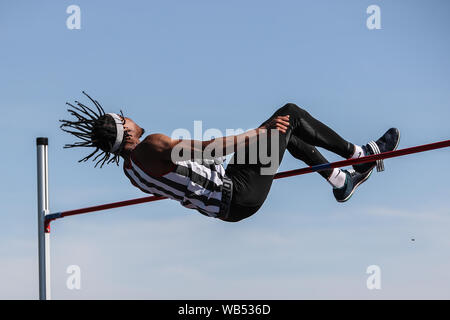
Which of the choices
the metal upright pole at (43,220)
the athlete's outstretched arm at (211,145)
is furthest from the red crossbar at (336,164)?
the athlete's outstretched arm at (211,145)

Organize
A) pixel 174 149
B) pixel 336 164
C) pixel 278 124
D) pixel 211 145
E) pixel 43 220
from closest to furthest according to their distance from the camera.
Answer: pixel 174 149
pixel 211 145
pixel 278 124
pixel 336 164
pixel 43 220

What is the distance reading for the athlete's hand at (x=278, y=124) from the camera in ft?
15.7

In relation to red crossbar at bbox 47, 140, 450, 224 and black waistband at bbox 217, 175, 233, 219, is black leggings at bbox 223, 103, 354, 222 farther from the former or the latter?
red crossbar at bbox 47, 140, 450, 224

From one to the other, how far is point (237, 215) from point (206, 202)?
275mm

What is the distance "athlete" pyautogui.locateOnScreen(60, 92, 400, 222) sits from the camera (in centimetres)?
445

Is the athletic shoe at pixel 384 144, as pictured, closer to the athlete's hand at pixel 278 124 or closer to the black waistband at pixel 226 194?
the athlete's hand at pixel 278 124

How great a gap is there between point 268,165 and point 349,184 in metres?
1.08

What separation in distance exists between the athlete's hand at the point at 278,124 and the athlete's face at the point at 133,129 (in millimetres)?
860

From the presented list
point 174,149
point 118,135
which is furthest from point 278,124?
point 118,135

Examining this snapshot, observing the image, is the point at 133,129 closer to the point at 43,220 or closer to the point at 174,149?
the point at 174,149

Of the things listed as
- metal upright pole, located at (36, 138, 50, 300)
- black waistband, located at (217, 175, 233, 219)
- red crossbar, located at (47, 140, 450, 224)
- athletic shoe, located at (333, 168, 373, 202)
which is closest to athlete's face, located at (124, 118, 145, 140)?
black waistband, located at (217, 175, 233, 219)

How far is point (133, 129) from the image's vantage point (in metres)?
4.71

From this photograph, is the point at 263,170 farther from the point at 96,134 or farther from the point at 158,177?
the point at 96,134
